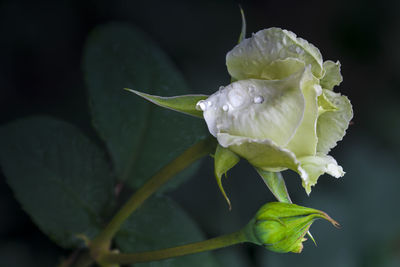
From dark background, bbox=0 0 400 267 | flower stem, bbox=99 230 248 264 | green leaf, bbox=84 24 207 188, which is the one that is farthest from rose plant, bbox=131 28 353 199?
dark background, bbox=0 0 400 267

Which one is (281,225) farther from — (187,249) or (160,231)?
(160,231)

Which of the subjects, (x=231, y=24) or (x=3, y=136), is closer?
(x=3, y=136)

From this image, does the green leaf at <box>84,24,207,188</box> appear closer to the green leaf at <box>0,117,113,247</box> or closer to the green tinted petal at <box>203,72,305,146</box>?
the green leaf at <box>0,117,113,247</box>

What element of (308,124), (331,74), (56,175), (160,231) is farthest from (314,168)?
(56,175)

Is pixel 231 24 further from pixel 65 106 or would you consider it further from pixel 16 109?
pixel 16 109

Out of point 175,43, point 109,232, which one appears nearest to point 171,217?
point 109,232

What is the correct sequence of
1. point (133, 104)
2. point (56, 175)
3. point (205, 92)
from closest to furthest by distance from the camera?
point (56, 175) < point (133, 104) < point (205, 92)
